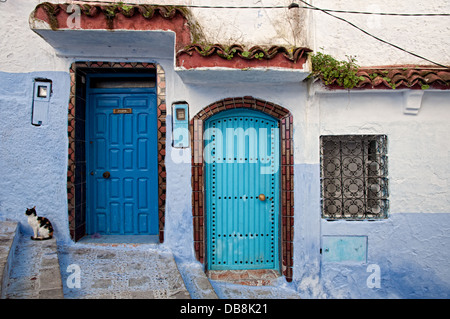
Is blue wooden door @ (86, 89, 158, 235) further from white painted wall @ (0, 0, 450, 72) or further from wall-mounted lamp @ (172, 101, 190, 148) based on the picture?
white painted wall @ (0, 0, 450, 72)

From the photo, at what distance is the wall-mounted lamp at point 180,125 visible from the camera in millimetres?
4066

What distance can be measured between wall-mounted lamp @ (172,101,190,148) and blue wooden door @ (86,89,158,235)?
0.50 meters

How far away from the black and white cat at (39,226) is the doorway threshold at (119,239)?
445 mm

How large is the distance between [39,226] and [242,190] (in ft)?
9.48

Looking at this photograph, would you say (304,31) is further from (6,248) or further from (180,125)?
(6,248)

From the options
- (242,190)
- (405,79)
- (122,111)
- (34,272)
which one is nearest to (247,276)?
(242,190)

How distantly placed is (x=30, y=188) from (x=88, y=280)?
1.77 metres

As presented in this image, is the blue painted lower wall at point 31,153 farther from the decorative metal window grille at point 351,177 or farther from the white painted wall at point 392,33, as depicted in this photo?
the white painted wall at point 392,33

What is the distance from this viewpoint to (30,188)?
398 cm

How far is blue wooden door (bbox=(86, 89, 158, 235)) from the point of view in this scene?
4.39 m

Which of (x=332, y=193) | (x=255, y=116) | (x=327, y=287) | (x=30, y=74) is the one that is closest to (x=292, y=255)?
(x=327, y=287)

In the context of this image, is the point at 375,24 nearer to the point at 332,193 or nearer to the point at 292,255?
the point at 332,193

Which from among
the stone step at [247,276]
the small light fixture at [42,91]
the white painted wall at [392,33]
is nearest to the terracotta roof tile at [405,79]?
the white painted wall at [392,33]

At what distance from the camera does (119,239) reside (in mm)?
4215
